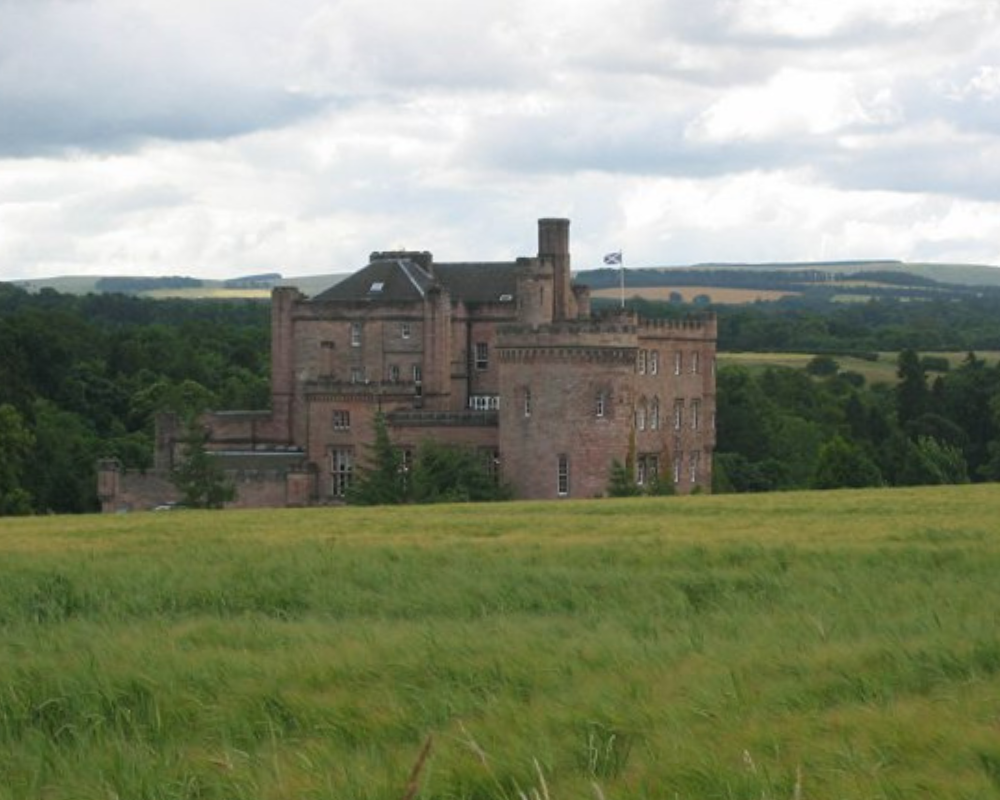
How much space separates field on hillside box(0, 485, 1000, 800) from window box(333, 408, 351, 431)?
48.5 meters

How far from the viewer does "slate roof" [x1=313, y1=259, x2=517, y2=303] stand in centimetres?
8481

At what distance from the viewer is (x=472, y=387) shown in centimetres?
8475

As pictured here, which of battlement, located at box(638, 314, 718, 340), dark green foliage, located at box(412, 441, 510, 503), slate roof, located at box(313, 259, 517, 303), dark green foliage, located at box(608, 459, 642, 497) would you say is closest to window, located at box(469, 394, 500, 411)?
slate roof, located at box(313, 259, 517, 303)

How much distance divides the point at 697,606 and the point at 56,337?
99810 mm

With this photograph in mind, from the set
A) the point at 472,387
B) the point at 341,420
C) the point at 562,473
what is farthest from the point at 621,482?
the point at 472,387

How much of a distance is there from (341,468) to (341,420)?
5.82ft

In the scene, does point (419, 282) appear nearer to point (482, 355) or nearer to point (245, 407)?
point (482, 355)

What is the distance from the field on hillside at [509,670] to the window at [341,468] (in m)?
47.6

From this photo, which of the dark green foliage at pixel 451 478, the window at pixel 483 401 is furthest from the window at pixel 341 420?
the dark green foliage at pixel 451 478

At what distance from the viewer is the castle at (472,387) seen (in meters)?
74.1

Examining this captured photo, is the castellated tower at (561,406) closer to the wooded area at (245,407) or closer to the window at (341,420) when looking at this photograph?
the wooded area at (245,407)

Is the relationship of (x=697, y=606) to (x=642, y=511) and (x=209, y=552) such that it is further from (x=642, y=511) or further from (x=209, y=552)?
(x=642, y=511)

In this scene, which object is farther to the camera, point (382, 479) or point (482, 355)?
point (482, 355)

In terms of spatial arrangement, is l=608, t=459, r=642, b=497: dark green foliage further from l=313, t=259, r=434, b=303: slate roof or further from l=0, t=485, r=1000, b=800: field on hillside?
l=0, t=485, r=1000, b=800: field on hillside
